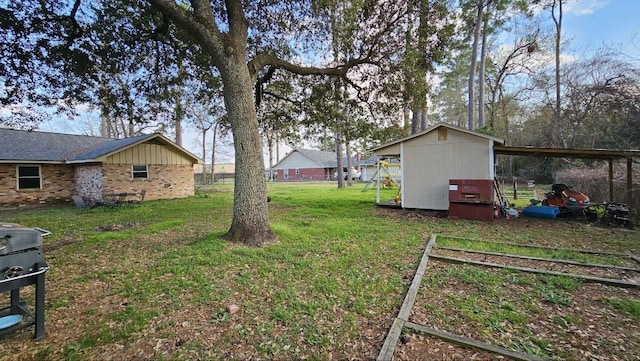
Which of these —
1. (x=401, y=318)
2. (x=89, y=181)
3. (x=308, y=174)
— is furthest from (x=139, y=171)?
(x=308, y=174)

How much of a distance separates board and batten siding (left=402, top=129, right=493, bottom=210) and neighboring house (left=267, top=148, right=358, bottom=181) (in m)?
28.0

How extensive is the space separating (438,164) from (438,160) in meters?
0.14

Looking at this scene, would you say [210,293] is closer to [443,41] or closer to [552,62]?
[443,41]

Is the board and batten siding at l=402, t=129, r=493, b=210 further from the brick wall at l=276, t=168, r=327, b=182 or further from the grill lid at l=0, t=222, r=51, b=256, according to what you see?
the brick wall at l=276, t=168, r=327, b=182

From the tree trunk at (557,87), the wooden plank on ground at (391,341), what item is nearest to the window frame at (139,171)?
the wooden plank on ground at (391,341)

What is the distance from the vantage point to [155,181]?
1508cm

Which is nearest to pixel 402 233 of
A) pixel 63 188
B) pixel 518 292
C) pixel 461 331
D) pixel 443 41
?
pixel 518 292

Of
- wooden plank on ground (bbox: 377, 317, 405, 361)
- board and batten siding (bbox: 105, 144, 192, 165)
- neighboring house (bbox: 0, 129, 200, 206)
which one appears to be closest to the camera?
wooden plank on ground (bbox: 377, 317, 405, 361)

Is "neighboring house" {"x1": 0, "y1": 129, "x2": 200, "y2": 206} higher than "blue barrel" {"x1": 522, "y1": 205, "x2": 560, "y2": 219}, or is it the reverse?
"neighboring house" {"x1": 0, "y1": 129, "x2": 200, "y2": 206}

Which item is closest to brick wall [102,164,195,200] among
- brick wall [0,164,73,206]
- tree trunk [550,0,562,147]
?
brick wall [0,164,73,206]

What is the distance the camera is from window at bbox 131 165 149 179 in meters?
14.3

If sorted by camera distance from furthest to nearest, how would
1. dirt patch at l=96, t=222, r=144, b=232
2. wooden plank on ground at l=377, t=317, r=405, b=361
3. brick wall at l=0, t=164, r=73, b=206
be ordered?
brick wall at l=0, t=164, r=73, b=206 < dirt patch at l=96, t=222, r=144, b=232 < wooden plank on ground at l=377, t=317, r=405, b=361

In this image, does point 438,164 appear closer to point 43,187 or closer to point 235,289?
point 235,289

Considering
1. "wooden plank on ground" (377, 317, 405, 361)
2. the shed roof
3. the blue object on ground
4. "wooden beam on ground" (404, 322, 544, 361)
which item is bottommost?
"wooden beam on ground" (404, 322, 544, 361)
